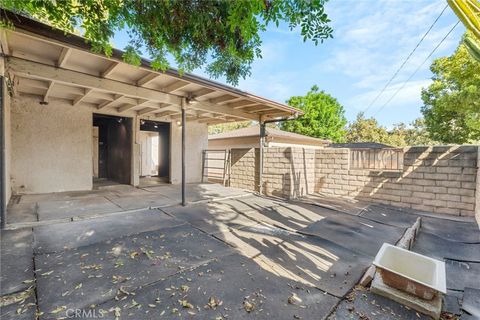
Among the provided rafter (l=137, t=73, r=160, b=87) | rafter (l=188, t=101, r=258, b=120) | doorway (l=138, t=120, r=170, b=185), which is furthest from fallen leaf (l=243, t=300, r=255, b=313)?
doorway (l=138, t=120, r=170, b=185)

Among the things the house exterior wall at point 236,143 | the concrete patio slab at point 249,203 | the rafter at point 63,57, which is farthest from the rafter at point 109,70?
the house exterior wall at point 236,143

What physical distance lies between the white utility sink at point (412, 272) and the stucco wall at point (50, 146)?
714cm

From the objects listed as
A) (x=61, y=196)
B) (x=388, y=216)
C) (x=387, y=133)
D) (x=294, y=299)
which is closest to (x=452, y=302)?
(x=294, y=299)

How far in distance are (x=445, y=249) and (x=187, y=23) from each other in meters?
4.73

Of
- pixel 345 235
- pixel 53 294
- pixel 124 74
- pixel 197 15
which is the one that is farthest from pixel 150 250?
pixel 124 74

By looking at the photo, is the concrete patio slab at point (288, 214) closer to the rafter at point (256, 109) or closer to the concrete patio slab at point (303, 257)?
the concrete patio slab at point (303, 257)

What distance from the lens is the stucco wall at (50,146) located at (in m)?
5.29

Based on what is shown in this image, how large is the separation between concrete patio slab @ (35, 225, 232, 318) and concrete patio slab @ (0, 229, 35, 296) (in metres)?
0.09

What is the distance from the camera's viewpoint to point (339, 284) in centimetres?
228

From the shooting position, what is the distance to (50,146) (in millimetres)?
5711

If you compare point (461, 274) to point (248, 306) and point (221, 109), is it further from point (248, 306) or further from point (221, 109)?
point (221, 109)

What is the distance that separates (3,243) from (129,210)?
5.85 ft

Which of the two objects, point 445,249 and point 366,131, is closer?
point 445,249

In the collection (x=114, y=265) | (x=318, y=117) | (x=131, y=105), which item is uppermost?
(x=318, y=117)
